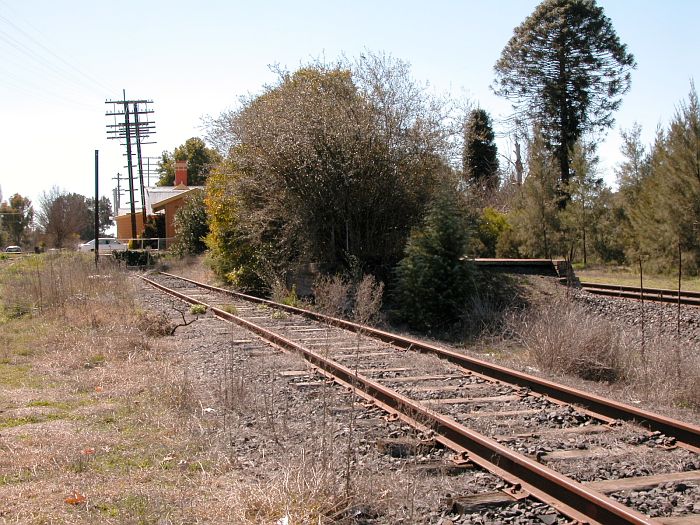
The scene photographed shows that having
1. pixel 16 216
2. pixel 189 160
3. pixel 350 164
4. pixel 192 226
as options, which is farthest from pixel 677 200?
pixel 16 216

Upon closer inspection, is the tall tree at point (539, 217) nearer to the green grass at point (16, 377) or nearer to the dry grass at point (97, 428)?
the dry grass at point (97, 428)

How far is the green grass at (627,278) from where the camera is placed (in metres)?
23.7

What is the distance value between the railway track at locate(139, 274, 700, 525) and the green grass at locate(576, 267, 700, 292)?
14992 mm

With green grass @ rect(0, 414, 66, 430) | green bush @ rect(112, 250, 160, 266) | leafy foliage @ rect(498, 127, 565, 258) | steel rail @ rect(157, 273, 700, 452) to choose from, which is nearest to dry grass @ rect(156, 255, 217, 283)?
green bush @ rect(112, 250, 160, 266)

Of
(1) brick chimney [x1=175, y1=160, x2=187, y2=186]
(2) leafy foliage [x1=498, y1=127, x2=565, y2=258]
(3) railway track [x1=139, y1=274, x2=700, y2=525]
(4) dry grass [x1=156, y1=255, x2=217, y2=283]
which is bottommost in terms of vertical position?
(3) railway track [x1=139, y1=274, x2=700, y2=525]

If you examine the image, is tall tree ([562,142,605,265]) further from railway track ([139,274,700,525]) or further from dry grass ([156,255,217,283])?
railway track ([139,274,700,525])

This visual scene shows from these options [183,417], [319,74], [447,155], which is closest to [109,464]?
[183,417]

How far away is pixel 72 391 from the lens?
863cm

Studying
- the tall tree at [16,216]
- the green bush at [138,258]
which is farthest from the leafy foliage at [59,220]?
the green bush at [138,258]

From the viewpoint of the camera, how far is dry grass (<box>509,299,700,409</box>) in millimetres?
8555

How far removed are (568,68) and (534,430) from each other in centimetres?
4203

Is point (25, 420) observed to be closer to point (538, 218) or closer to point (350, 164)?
point (350, 164)

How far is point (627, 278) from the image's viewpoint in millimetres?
27328

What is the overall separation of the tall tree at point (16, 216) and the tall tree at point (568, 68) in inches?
2884
